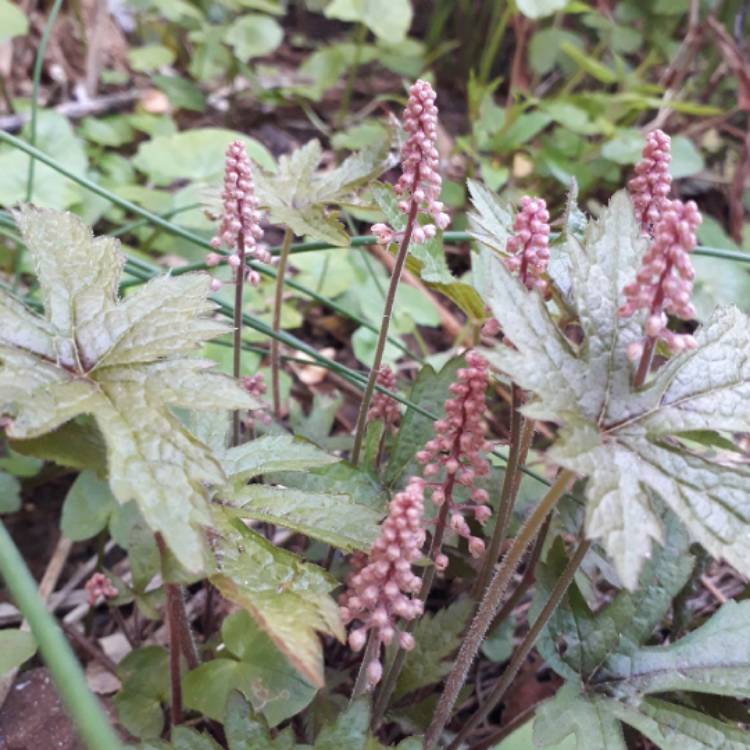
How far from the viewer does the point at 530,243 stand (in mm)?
1154

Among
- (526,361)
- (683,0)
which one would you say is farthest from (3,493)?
(683,0)

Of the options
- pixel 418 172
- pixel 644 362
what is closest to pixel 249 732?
pixel 644 362

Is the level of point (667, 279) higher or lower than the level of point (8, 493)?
higher

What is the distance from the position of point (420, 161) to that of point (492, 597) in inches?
27.9

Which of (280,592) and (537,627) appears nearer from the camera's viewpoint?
(280,592)

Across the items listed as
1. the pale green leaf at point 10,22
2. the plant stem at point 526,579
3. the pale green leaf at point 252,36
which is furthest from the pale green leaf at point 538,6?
the plant stem at point 526,579

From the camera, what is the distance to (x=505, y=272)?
3.68 feet

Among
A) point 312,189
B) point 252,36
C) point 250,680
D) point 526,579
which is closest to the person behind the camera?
point 250,680

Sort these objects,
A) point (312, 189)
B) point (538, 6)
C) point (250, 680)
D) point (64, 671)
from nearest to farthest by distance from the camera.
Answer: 1. point (64, 671)
2. point (250, 680)
3. point (312, 189)
4. point (538, 6)

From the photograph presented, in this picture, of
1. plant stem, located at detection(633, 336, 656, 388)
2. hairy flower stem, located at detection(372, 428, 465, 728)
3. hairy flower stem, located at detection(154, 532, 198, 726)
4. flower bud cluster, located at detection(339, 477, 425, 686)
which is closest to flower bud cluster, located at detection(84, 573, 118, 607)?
hairy flower stem, located at detection(154, 532, 198, 726)

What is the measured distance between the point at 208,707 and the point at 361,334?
4.32ft

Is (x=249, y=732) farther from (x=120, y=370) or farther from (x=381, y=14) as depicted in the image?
(x=381, y=14)

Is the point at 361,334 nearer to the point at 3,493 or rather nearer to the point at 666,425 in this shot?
the point at 3,493

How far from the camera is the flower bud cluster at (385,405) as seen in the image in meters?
1.67
